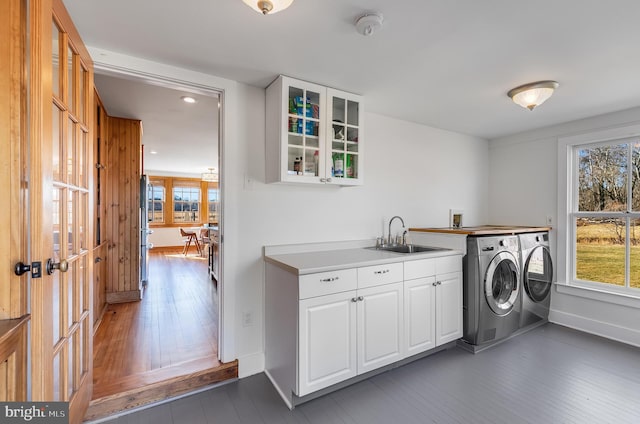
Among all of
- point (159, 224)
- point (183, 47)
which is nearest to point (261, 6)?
point (183, 47)

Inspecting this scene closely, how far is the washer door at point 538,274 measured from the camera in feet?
10.1

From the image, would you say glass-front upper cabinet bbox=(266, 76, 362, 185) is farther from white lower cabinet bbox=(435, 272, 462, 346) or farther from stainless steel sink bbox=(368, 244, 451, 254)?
white lower cabinet bbox=(435, 272, 462, 346)

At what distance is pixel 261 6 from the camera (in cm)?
128

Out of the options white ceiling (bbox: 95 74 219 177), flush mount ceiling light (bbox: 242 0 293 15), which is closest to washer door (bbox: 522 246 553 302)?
flush mount ceiling light (bbox: 242 0 293 15)

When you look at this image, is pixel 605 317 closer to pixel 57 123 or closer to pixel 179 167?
pixel 57 123

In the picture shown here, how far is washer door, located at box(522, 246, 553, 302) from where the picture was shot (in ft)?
10.1

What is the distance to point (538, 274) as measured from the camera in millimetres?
3211

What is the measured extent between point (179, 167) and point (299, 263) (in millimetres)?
7285

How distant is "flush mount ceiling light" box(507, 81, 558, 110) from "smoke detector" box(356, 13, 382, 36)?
154 cm

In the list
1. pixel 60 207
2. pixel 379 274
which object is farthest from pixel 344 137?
pixel 60 207

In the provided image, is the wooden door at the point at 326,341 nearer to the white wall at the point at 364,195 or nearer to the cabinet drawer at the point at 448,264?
the white wall at the point at 364,195

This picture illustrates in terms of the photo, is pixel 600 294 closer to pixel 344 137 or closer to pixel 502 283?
pixel 502 283

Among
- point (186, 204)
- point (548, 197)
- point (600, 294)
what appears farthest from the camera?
point (186, 204)

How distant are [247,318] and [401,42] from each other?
227cm
